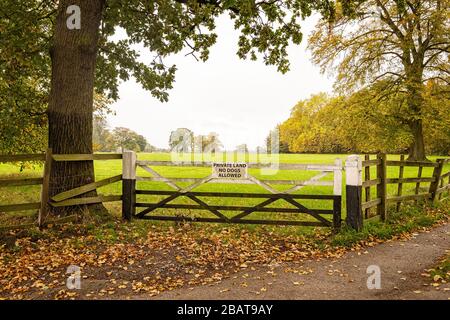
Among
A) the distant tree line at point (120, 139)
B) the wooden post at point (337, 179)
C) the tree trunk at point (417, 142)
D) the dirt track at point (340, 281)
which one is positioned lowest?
the dirt track at point (340, 281)

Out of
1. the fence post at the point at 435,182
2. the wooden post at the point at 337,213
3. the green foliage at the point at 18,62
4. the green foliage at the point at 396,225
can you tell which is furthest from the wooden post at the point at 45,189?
the fence post at the point at 435,182

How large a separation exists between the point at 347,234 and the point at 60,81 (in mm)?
7881

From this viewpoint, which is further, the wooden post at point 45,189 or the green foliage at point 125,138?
the green foliage at point 125,138

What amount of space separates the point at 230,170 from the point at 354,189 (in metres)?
2.95

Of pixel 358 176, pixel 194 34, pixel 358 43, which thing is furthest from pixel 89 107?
pixel 358 43

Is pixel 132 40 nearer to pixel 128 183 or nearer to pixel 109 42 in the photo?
pixel 109 42

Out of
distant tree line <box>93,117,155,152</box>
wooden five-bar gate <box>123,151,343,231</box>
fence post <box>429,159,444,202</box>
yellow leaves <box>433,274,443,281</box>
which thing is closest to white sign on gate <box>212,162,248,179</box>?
wooden five-bar gate <box>123,151,343,231</box>

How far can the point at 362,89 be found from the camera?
2895cm

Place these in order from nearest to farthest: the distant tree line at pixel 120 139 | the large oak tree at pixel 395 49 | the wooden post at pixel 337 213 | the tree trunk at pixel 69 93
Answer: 1. the wooden post at pixel 337 213
2. the tree trunk at pixel 69 93
3. the large oak tree at pixel 395 49
4. the distant tree line at pixel 120 139

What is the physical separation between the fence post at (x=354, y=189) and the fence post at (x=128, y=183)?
5364 millimetres

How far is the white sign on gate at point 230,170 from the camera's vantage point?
9.14 meters

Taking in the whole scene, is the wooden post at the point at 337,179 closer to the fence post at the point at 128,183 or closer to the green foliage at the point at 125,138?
the fence post at the point at 128,183

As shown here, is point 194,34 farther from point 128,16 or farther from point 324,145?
point 324,145

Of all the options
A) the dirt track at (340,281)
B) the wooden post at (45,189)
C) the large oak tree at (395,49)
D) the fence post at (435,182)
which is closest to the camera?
the dirt track at (340,281)
